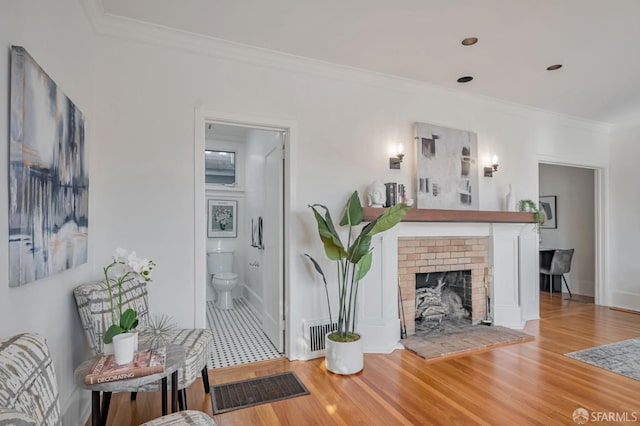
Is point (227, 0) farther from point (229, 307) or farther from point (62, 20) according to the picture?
point (229, 307)

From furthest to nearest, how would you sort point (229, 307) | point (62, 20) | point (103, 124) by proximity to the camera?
point (229, 307) → point (103, 124) → point (62, 20)

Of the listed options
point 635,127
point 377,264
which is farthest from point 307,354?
point 635,127

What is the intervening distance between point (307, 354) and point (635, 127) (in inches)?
222

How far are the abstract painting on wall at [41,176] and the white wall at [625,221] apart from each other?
21.9 ft

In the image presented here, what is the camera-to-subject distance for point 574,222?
6227 mm

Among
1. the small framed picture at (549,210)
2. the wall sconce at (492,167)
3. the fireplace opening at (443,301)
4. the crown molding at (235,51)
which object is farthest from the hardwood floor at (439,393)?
the small framed picture at (549,210)

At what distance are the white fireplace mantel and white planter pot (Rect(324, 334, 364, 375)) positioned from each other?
441mm

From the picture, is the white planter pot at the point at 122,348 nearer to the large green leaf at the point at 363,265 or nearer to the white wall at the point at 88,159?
the white wall at the point at 88,159

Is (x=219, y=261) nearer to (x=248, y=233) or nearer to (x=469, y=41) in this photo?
(x=248, y=233)

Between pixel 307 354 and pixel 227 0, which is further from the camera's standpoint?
pixel 307 354

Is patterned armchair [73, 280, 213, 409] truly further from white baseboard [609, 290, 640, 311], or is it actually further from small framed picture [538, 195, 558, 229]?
small framed picture [538, 195, 558, 229]

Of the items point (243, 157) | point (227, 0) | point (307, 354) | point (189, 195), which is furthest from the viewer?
point (243, 157)

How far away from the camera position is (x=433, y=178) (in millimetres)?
Answer: 3895

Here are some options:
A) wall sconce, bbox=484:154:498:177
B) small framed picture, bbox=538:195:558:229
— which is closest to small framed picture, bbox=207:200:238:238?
wall sconce, bbox=484:154:498:177
